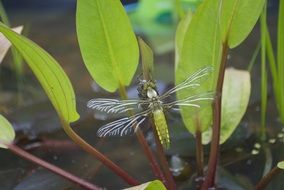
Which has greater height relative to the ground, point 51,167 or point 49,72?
point 49,72

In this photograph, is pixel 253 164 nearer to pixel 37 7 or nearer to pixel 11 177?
pixel 11 177

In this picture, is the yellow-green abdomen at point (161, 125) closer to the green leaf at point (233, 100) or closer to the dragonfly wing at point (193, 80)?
the dragonfly wing at point (193, 80)

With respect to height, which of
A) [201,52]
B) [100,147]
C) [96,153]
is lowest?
[100,147]

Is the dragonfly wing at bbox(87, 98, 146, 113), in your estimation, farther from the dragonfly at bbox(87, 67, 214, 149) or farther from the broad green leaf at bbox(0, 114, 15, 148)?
the broad green leaf at bbox(0, 114, 15, 148)

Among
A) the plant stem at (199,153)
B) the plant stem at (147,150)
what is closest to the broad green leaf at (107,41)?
the plant stem at (147,150)

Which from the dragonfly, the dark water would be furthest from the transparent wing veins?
the dark water

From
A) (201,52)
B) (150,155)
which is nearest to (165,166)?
(150,155)

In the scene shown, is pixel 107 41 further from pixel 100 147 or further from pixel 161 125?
pixel 100 147

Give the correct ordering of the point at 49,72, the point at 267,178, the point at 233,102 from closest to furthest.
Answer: the point at 49,72, the point at 267,178, the point at 233,102
